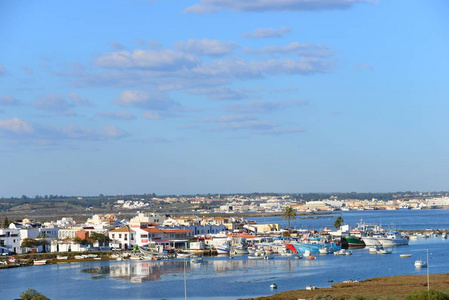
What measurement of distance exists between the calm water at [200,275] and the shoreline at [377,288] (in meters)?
2.13

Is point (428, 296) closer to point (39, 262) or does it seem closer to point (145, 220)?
point (39, 262)

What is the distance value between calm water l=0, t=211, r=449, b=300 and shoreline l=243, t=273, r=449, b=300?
2.13m

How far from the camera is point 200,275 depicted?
4484 cm

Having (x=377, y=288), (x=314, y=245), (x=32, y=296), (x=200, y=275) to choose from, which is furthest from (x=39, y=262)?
(x=377, y=288)

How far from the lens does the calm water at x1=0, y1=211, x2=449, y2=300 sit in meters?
37.6

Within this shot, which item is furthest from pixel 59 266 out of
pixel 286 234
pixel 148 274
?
pixel 286 234

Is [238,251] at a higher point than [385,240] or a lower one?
lower

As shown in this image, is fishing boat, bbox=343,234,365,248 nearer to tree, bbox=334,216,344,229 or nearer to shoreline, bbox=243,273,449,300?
tree, bbox=334,216,344,229

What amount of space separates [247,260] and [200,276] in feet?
41.0

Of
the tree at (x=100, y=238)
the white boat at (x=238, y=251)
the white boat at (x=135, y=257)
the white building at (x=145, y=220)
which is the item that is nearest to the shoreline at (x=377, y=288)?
the white boat at (x=135, y=257)

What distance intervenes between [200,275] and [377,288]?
1327 cm

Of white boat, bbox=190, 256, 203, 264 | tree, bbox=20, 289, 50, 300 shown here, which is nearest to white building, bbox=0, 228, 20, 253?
white boat, bbox=190, 256, 203, 264

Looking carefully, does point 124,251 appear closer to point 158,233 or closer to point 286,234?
point 158,233

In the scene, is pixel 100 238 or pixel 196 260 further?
pixel 100 238
